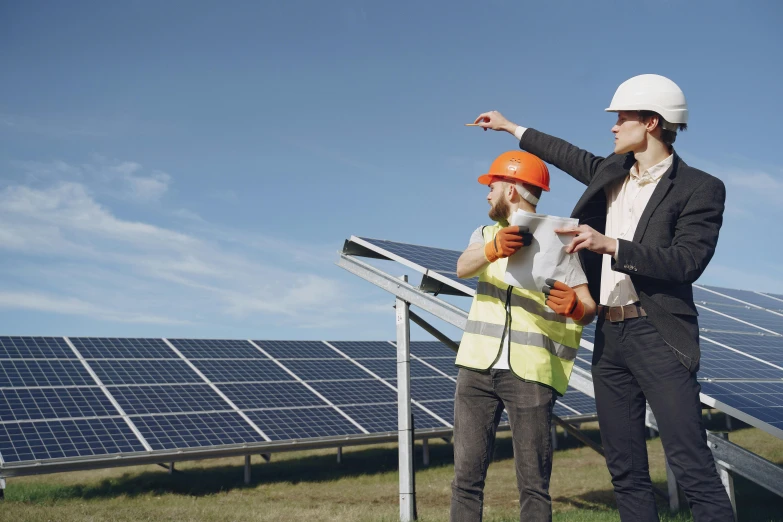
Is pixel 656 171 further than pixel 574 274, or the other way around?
pixel 574 274

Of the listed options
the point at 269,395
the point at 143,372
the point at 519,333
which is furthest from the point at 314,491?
the point at 519,333

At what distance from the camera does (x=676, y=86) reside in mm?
3336

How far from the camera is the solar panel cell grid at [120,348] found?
1238 centimetres

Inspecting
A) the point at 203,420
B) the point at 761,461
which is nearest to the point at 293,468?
the point at 203,420

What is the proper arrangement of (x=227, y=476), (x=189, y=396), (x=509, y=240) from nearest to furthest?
(x=509, y=240) → (x=189, y=396) → (x=227, y=476)

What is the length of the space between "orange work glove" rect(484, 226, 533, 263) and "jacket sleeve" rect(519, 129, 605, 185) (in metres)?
0.65

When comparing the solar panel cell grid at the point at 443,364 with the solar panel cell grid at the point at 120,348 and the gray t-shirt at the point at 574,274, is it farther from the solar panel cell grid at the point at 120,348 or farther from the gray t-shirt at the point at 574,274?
the gray t-shirt at the point at 574,274

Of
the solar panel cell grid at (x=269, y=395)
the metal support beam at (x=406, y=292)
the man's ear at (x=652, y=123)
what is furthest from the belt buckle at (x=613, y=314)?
the solar panel cell grid at (x=269, y=395)

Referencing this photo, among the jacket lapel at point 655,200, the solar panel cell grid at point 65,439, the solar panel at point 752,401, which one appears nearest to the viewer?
the jacket lapel at point 655,200

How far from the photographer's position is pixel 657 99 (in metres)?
3.30

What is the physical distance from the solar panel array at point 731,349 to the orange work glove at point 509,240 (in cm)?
235

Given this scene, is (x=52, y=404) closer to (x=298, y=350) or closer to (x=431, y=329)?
(x=298, y=350)

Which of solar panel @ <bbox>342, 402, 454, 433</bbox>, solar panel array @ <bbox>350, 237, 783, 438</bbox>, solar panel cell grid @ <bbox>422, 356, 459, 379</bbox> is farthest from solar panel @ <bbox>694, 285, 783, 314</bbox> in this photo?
solar panel cell grid @ <bbox>422, 356, 459, 379</bbox>

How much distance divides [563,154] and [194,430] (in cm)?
751
